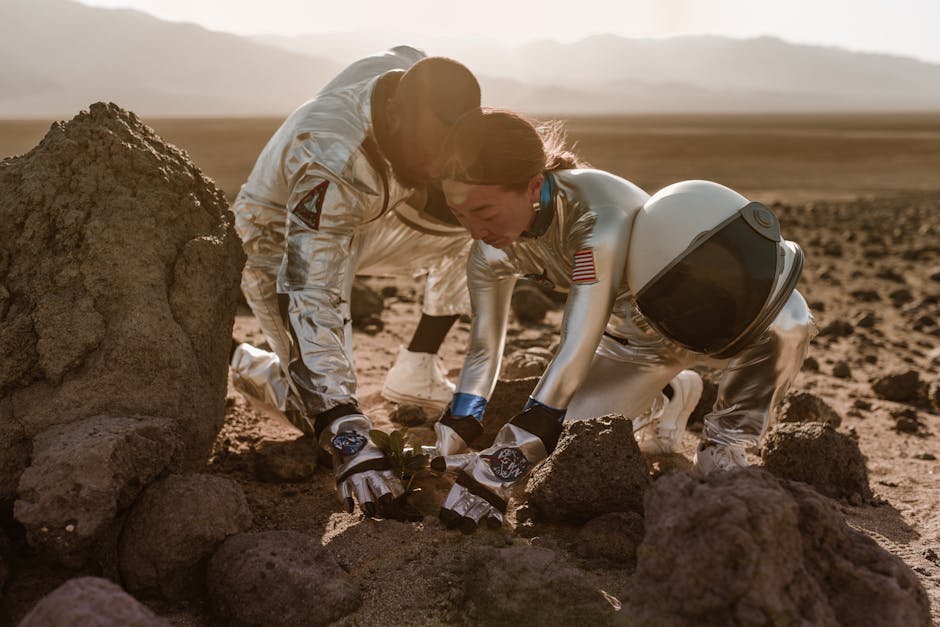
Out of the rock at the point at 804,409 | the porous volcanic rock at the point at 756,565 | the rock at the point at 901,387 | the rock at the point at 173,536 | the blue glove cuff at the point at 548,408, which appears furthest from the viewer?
the rock at the point at 901,387

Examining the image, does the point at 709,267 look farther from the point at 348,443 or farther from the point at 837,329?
the point at 837,329

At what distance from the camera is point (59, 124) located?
128 inches

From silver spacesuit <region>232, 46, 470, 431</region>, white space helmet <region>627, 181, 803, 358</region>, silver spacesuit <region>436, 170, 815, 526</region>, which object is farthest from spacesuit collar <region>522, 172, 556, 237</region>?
silver spacesuit <region>232, 46, 470, 431</region>

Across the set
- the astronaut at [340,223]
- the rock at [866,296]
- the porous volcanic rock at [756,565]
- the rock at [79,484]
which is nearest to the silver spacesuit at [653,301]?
the astronaut at [340,223]

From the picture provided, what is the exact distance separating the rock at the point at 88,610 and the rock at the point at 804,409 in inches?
125

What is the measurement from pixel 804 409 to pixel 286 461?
2.42 m

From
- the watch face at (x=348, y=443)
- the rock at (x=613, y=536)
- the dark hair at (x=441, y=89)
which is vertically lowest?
the rock at (x=613, y=536)

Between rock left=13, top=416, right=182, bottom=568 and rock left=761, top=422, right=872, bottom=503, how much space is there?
235 centimetres

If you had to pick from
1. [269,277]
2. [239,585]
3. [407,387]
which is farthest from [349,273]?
[239,585]

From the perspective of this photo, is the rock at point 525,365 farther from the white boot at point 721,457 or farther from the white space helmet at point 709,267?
the white space helmet at point 709,267

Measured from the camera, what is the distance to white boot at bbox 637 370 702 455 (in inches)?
152

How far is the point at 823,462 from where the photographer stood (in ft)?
11.1

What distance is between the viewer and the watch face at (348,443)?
3.03 meters

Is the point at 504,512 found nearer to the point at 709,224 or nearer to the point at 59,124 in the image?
the point at 709,224
